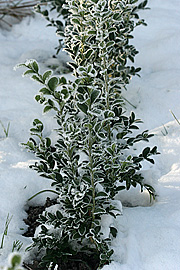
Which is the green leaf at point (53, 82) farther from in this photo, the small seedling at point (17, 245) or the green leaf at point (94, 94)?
the small seedling at point (17, 245)

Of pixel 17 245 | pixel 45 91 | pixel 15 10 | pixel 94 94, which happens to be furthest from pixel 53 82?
pixel 15 10

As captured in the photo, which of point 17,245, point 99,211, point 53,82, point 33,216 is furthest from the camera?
point 33,216

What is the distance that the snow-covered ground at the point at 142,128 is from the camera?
1.58 metres

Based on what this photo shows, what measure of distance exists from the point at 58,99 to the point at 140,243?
2.38 feet

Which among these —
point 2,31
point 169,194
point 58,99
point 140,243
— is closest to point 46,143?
point 58,99

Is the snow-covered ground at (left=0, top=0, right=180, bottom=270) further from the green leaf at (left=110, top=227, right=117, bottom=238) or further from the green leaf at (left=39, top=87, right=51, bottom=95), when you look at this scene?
the green leaf at (left=39, top=87, right=51, bottom=95)

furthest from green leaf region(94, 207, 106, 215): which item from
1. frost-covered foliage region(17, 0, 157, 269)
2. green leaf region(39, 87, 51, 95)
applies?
green leaf region(39, 87, 51, 95)

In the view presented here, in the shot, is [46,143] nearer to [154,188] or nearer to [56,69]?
[154,188]

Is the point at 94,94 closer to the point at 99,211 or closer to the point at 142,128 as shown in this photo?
the point at 99,211

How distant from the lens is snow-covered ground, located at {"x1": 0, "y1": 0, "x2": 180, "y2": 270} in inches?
62.3

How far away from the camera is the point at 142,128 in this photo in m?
2.47

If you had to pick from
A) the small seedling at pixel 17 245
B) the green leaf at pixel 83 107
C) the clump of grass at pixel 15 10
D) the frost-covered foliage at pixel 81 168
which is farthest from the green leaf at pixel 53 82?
the clump of grass at pixel 15 10

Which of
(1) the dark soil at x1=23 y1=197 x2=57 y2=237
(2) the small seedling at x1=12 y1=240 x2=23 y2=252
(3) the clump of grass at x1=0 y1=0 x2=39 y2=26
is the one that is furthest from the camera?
(3) the clump of grass at x1=0 y1=0 x2=39 y2=26

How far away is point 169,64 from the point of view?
3.06 metres
